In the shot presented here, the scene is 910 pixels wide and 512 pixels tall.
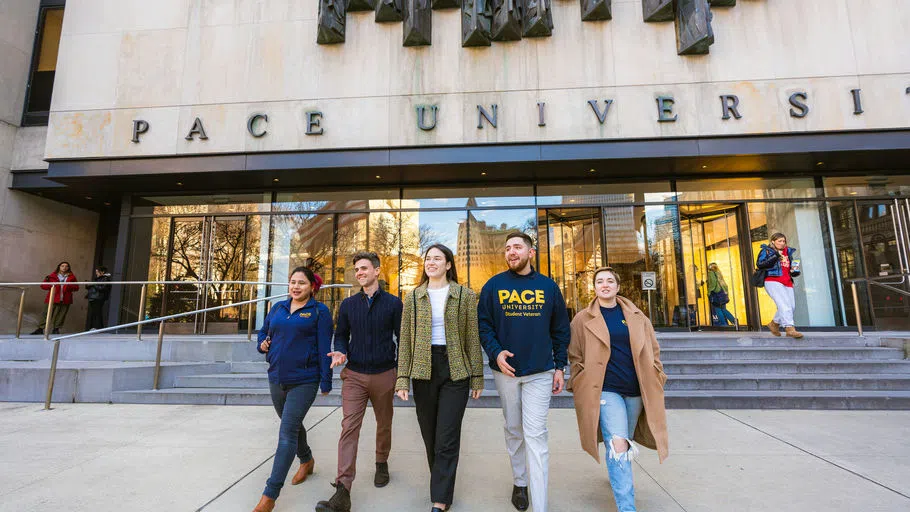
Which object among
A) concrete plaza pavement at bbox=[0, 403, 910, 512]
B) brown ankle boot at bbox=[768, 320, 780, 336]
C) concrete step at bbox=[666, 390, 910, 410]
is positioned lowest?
concrete plaza pavement at bbox=[0, 403, 910, 512]

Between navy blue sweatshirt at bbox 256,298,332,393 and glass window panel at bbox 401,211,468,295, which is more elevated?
glass window panel at bbox 401,211,468,295

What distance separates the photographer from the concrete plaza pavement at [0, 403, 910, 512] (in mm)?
3139

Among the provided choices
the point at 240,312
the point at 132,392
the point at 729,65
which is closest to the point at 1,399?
the point at 132,392

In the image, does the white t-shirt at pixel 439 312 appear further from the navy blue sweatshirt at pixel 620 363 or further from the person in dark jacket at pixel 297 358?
the navy blue sweatshirt at pixel 620 363

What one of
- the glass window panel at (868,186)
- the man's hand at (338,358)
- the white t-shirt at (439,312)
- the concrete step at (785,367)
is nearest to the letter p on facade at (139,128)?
the man's hand at (338,358)

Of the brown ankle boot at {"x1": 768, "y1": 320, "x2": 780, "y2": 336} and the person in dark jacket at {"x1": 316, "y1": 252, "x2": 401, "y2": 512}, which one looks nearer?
the person in dark jacket at {"x1": 316, "y1": 252, "x2": 401, "y2": 512}

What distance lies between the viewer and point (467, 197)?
11.7 metres

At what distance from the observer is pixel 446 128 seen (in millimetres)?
10008

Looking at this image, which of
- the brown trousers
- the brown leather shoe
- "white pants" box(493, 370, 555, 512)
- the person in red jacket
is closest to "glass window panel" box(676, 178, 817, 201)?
"white pants" box(493, 370, 555, 512)

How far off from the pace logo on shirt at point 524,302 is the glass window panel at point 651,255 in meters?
8.74

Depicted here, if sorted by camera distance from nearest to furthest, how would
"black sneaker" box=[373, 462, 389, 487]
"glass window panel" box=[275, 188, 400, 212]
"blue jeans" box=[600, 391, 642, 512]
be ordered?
"blue jeans" box=[600, 391, 642, 512]
"black sneaker" box=[373, 462, 389, 487]
"glass window panel" box=[275, 188, 400, 212]

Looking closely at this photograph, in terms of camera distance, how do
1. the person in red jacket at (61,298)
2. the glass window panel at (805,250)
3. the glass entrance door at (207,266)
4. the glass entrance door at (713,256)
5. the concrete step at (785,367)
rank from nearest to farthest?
the concrete step at (785,367) → the person in red jacket at (61,298) → the glass window panel at (805,250) → the glass entrance door at (713,256) → the glass entrance door at (207,266)

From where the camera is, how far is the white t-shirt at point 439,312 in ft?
10.3

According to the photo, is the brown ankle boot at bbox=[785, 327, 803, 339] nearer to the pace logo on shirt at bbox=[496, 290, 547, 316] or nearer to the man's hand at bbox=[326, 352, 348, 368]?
the pace logo on shirt at bbox=[496, 290, 547, 316]
